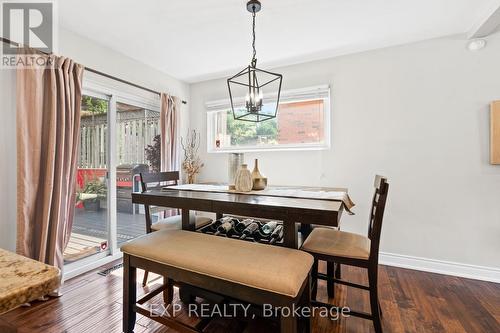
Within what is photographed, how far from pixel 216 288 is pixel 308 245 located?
0.72 meters

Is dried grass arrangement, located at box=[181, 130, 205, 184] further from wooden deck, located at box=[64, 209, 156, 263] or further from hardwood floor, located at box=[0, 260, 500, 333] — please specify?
hardwood floor, located at box=[0, 260, 500, 333]

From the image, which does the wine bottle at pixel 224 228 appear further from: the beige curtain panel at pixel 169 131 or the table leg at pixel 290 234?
the beige curtain panel at pixel 169 131

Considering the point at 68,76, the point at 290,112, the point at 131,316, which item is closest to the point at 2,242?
the point at 131,316

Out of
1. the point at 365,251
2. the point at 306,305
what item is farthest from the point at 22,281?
the point at 365,251

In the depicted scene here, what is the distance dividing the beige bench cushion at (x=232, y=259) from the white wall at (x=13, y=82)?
1.25 metres

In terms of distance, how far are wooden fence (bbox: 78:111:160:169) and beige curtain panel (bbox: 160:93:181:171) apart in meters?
0.18

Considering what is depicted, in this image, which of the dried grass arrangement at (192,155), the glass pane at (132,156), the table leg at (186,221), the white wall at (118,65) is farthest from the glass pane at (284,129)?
the table leg at (186,221)

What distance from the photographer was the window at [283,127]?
2947mm

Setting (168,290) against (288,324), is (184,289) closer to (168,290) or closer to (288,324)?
(168,290)

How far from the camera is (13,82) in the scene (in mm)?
1945

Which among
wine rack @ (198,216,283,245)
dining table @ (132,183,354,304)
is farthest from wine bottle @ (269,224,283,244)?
dining table @ (132,183,354,304)

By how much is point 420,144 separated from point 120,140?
3416 millimetres

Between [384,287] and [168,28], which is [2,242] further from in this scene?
[384,287]

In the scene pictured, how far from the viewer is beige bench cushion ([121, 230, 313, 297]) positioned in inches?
43.5
